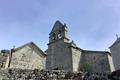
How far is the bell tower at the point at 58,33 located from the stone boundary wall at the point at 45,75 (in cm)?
1823

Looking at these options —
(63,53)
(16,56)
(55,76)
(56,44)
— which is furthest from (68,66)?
(55,76)

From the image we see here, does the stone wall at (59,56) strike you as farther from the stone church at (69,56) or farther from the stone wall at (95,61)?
the stone wall at (95,61)

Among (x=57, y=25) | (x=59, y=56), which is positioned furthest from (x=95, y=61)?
(x=57, y=25)

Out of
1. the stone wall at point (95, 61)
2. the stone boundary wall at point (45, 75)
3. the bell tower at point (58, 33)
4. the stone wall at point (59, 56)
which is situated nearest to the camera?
the stone boundary wall at point (45, 75)

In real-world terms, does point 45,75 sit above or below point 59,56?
below

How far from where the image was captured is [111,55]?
23750mm

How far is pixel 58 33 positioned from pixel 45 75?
20.0 metres

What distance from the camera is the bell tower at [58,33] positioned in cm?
2411

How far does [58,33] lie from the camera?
25.1m

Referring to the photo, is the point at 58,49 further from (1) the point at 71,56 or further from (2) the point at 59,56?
(1) the point at 71,56

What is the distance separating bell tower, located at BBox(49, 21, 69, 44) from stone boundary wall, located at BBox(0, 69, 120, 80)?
1823cm

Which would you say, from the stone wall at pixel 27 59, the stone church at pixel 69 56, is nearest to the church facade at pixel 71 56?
the stone church at pixel 69 56

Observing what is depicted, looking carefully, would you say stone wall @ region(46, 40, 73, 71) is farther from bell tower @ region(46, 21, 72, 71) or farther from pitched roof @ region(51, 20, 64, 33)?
pitched roof @ region(51, 20, 64, 33)

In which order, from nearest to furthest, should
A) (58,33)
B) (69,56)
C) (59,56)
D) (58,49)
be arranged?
(69,56), (59,56), (58,49), (58,33)
